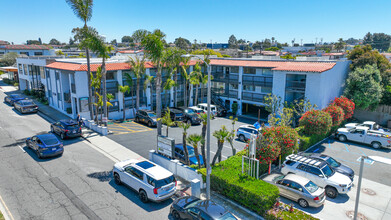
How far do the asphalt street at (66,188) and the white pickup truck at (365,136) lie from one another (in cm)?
2060

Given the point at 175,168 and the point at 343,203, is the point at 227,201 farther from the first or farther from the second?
the point at 343,203

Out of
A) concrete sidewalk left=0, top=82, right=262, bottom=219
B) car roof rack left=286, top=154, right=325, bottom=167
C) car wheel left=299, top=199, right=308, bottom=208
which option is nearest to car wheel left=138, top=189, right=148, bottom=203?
concrete sidewalk left=0, top=82, right=262, bottom=219

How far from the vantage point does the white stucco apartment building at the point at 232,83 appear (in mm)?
29984

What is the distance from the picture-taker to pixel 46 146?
1952 centimetres

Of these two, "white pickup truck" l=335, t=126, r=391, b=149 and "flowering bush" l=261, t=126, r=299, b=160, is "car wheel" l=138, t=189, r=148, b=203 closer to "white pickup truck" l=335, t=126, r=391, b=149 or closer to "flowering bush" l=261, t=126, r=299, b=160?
"flowering bush" l=261, t=126, r=299, b=160

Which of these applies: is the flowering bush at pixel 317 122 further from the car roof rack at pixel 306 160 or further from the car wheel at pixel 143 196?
the car wheel at pixel 143 196

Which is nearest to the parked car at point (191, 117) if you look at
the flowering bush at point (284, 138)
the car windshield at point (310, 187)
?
the flowering bush at point (284, 138)

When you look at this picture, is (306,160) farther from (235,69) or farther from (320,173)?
(235,69)

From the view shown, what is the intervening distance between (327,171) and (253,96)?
19872 mm

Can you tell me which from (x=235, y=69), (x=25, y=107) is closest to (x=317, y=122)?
(x=235, y=69)

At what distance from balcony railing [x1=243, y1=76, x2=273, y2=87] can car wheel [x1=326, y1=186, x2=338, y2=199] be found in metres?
19.8

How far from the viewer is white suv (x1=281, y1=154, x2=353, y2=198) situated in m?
15.9

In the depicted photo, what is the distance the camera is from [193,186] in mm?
14852

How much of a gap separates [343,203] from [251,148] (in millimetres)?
6122
